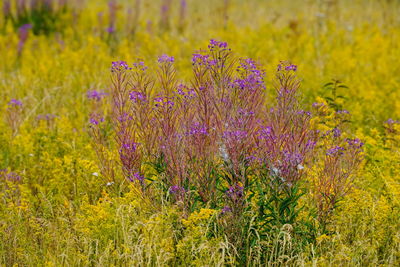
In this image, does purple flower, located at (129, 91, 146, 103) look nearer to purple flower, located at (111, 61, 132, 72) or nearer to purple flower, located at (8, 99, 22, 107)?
purple flower, located at (111, 61, 132, 72)

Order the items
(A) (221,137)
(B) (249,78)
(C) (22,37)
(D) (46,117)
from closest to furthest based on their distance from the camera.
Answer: (A) (221,137) → (B) (249,78) → (D) (46,117) → (C) (22,37)

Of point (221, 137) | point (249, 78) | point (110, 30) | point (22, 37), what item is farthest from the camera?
point (110, 30)

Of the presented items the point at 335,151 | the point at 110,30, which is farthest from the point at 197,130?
the point at 110,30

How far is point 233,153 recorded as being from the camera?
10.4 ft

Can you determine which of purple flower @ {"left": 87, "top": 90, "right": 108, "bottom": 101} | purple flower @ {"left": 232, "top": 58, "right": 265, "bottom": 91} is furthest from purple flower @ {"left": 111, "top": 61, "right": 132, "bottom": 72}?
purple flower @ {"left": 87, "top": 90, "right": 108, "bottom": 101}

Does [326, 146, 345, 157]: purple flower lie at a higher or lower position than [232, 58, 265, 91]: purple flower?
lower

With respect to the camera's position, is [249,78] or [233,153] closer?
[233,153]

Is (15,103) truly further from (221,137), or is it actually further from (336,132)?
(336,132)

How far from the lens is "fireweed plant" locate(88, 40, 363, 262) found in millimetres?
3232

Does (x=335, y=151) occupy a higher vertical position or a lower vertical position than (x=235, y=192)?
higher

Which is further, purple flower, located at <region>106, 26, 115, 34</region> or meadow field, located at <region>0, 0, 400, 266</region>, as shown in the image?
purple flower, located at <region>106, 26, 115, 34</region>

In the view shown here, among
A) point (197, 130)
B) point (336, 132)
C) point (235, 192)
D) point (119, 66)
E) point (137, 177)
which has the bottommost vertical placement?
point (235, 192)

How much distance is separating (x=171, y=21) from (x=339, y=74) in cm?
531

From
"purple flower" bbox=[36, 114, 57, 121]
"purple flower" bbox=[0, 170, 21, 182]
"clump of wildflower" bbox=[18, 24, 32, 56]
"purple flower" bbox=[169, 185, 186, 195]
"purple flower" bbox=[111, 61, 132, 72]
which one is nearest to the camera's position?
"purple flower" bbox=[169, 185, 186, 195]
